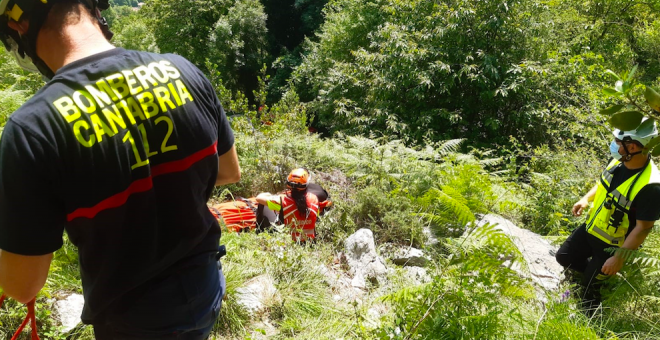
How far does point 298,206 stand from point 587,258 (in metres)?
3.10

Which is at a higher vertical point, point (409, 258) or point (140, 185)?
point (140, 185)

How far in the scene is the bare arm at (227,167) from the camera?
1.75 m

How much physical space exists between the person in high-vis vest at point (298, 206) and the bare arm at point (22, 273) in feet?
10.7

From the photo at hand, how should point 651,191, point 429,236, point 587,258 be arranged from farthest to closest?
point 429,236, point 587,258, point 651,191

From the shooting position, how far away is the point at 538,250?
4242 mm

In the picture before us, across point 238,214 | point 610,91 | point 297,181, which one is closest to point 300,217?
point 297,181

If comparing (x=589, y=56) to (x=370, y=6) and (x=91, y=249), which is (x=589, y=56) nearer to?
(x=370, y=6)

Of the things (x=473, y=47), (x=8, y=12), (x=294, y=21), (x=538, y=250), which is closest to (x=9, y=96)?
(x=8, y=12)

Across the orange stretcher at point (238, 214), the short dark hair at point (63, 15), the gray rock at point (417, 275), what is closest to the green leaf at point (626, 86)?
the short dark hair at point (63, 15)

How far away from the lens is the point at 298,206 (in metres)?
4.61

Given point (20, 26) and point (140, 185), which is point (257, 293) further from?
point (20, 26)

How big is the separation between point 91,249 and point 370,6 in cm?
1554

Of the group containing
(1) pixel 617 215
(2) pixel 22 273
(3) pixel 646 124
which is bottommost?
(1) pixel 617 215

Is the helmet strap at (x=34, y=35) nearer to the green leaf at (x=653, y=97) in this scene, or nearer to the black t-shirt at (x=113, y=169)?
the black t-shirt at (x=113, y=169)
